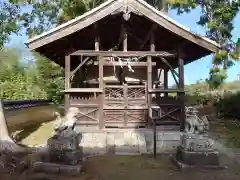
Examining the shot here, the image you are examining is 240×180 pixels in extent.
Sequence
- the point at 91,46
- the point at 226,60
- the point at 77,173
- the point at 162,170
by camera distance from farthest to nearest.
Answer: the point at 226,60 < the point at 91,46 < the point at 162,170 < the point at 77,173

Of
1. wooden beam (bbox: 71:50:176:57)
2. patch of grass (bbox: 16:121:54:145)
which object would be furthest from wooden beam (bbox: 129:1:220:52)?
patch of grass (bbox: 16:121:54:145)

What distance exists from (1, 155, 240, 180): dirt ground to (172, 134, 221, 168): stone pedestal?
8.1 inches

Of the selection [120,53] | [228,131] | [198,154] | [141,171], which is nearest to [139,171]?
[141,171]

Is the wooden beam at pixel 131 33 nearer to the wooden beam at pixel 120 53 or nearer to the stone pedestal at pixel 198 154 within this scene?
the wooden beam at pixel 120 53

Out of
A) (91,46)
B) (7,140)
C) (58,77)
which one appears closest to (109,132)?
(7,140)

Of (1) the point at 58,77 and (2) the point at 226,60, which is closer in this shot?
(2) the point at 226,60

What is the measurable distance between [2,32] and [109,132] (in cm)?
640

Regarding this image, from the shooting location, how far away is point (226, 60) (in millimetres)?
21562

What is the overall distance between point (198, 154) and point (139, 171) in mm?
1599

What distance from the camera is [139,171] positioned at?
771 cm

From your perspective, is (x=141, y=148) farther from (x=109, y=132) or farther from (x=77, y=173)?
(x=77, y=173)

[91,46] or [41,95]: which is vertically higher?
[91,46]

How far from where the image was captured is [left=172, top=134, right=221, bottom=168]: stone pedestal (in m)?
7.83

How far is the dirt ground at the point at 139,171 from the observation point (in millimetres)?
7082
